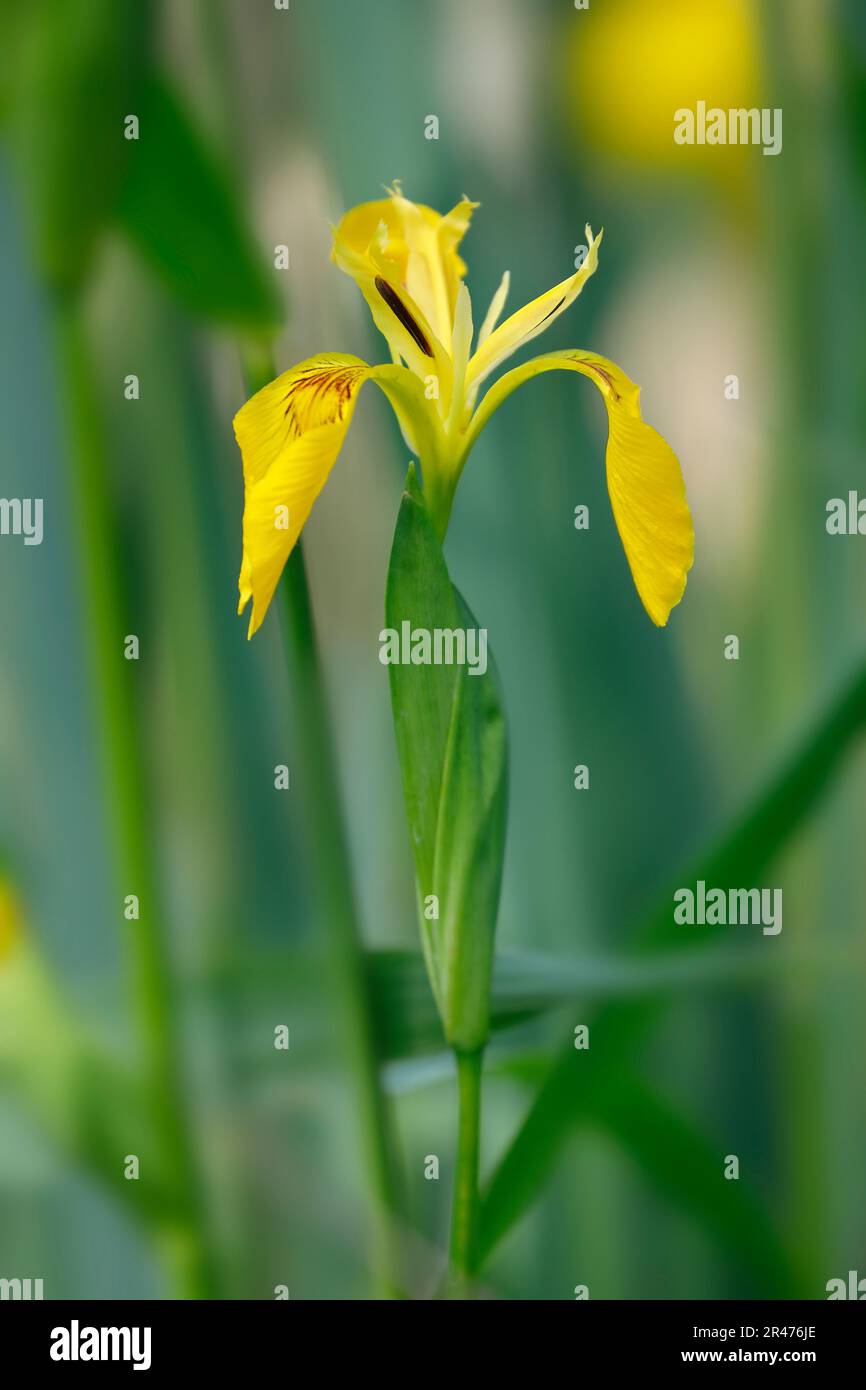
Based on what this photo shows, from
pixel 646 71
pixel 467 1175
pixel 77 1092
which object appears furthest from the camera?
pixel 646 71

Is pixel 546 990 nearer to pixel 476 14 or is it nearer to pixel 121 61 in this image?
pixel 121 61

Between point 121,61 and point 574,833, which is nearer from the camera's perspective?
point 121,61

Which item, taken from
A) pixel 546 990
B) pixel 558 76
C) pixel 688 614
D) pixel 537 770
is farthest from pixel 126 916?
pixel 558 76

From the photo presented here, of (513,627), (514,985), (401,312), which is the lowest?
(514,985)

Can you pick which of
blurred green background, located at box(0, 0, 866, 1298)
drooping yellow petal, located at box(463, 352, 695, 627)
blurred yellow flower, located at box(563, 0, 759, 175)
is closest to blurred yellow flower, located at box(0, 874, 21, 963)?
blurred green background, located at box(0, 0, 866, 1298)

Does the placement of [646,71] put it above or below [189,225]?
above

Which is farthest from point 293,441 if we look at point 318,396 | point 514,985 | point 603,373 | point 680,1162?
point 680,1162

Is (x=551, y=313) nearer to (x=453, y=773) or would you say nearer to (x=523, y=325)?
(x=523, y=325)
